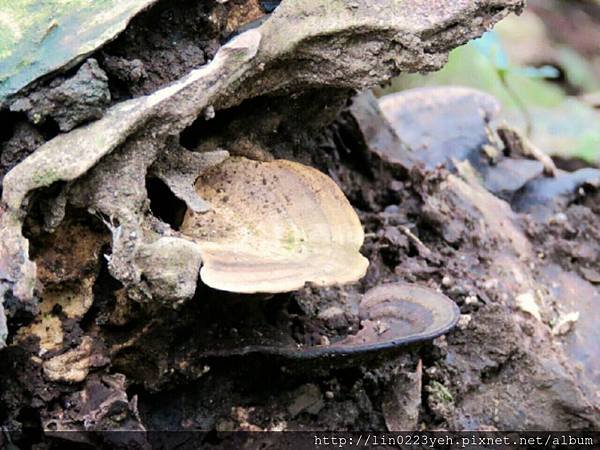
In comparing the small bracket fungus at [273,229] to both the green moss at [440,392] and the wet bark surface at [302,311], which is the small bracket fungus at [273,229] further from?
the green moss at [440,392]

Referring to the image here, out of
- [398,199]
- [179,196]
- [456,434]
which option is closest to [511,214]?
[398,199]

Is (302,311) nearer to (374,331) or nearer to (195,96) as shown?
(374,331)

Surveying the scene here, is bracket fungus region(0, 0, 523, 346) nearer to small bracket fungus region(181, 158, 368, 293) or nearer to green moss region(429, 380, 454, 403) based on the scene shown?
small bracket fungus region(181, 158, 368, 293)

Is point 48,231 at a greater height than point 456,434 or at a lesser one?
greater

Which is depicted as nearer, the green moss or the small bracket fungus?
the small bracket fungus

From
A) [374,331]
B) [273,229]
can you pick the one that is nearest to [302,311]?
[374,331]

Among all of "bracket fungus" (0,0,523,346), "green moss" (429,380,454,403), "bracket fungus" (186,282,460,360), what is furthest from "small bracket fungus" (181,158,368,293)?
"green moss" (429,380,454,403)

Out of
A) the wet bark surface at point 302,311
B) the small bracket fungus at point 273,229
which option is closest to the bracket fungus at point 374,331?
the wet bark surface at point 302,311

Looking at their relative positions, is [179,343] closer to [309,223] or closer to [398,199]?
[309,223]
